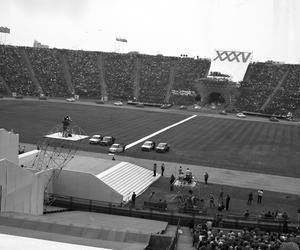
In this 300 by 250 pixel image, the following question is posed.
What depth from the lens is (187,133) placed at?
58.2m

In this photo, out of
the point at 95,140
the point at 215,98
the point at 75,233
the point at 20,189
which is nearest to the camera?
the point at 75,233

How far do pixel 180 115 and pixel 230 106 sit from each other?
62.4ft

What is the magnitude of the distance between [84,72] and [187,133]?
182ft

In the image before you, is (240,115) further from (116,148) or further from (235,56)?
(116,148)

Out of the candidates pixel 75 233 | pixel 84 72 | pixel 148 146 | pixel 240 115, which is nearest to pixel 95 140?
pixel 148 146

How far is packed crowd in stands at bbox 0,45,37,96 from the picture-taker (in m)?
98.7

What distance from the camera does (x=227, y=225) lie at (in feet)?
79.2

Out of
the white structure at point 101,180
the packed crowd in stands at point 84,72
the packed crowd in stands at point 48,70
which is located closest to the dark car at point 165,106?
the packed crowd in stands at point 84,72

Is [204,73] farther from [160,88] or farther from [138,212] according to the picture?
[138,212]

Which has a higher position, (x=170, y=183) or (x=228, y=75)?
(x=228, y=75)

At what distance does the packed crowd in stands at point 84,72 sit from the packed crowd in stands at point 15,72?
974 centimetres

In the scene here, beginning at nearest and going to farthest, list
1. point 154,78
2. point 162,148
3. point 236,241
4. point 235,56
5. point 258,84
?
1. point 236,241
2. point 162,148
3. point 258,84
4. point 154,78
5. point 235,56

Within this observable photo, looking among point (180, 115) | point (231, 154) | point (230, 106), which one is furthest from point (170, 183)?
point (230, 106)

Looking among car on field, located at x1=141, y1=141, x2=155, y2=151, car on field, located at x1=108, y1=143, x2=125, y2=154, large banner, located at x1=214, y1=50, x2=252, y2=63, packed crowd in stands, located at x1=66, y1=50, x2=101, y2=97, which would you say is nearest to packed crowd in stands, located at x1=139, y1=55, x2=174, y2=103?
packed crowd in stands, located at x1=66, y1=50, x2=101, y2=97
